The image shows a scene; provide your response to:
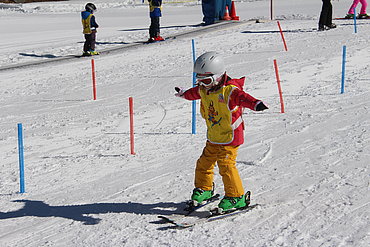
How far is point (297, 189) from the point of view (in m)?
6.71

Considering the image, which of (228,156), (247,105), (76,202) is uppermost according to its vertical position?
→ (247,105)

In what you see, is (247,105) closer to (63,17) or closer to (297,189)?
(297,189)

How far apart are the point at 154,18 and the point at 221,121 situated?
16457 millimetres

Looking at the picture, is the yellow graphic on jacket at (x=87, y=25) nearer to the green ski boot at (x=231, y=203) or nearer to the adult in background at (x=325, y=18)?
the adult in background at (x=325, y=18)

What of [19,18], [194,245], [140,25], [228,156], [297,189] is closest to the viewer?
[194,245]

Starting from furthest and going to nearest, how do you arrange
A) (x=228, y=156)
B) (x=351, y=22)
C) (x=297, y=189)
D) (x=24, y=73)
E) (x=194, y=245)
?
(x=351, y=22) → (x=24, y=73) → (x=297, y=189) → (x=228, y=156) → (x=194, y=245)

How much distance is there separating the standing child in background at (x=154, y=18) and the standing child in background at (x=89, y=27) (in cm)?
249

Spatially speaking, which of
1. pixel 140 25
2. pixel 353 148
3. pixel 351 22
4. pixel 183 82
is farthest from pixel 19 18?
pixel 353 148

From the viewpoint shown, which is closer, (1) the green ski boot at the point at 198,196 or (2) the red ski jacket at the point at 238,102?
(2) the red ski jacket at the point at 238,102

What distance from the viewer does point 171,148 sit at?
8945 mm

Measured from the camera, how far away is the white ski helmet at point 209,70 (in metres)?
5.64

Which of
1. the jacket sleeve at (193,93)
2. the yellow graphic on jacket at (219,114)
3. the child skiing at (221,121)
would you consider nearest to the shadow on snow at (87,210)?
the child skiing at (221,121)

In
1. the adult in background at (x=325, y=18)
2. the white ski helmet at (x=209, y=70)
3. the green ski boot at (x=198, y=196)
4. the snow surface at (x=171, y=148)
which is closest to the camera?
the white ski helmet at (x=209, y=70)

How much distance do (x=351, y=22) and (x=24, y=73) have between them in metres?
12.7
